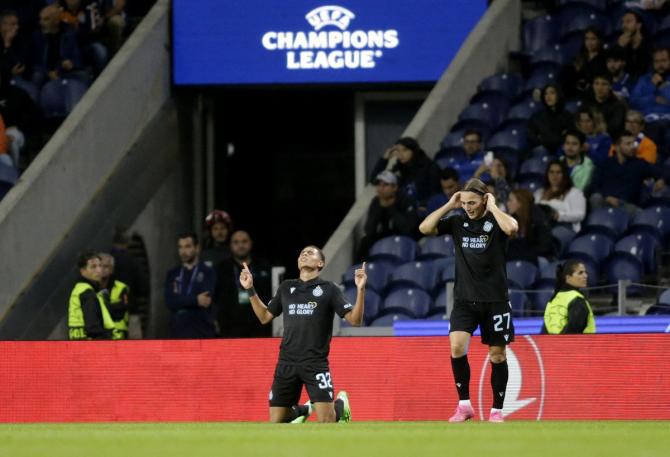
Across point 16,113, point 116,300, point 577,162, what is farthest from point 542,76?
point 116,300

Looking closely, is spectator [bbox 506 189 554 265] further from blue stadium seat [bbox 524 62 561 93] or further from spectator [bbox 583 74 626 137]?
blue stadium seat [bbox 524 62 561 93]

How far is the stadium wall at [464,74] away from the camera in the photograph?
20.3m

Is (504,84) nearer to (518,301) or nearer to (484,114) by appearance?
(484,114)

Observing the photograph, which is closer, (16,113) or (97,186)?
(16,113)

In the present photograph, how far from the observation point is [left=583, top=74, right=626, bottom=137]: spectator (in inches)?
752

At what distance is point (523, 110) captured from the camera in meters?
20.4

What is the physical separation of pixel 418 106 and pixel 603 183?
512 centimetres

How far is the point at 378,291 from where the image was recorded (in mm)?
18219

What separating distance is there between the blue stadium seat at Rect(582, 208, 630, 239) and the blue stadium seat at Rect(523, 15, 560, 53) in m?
4.47

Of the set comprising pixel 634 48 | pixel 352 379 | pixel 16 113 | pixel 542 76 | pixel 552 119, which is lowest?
pixel 352 379

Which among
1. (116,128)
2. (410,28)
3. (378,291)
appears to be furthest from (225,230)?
(410,28)

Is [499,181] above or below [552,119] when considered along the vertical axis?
below

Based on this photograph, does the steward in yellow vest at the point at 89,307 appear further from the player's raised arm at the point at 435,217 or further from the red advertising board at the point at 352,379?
the player's raised arm at the point at 435,217

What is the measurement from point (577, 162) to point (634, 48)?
2.31 m
